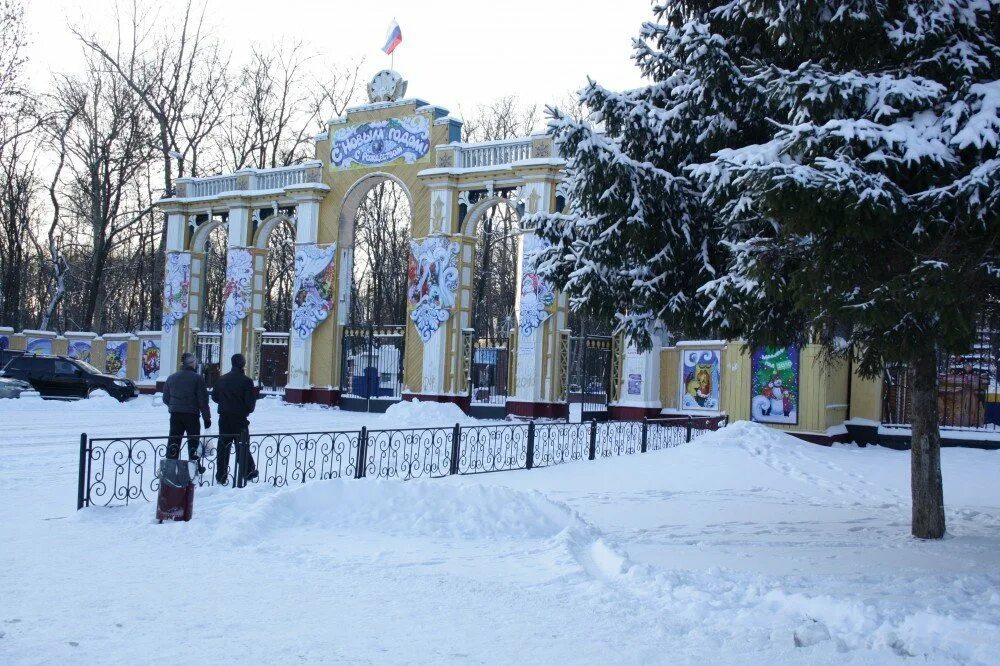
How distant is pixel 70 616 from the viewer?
5797mm

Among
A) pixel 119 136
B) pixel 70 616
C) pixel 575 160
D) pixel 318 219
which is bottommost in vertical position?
pixel 70 616

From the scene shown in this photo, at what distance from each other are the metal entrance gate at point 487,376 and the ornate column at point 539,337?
30.4 inches

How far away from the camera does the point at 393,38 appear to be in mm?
26781

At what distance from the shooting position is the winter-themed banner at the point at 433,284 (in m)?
25.5

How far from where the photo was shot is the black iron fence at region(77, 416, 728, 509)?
11.1 meters

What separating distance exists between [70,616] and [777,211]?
5243mm

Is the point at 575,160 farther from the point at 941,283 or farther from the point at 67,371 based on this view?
the point at 67,371

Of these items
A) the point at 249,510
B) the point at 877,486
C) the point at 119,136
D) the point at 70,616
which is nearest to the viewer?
the point at 70,616

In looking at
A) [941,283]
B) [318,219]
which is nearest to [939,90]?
[941,283]

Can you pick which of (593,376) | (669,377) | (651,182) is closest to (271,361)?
(593,376)

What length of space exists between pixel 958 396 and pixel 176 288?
79.5 ft

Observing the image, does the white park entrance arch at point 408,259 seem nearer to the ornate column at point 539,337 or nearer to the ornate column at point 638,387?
the ornate column at point 539,337

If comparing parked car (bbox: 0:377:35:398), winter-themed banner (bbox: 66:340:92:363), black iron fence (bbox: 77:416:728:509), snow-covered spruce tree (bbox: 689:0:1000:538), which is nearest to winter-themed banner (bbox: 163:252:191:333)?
winter-themed banner (bbox: 66:340:92:363)

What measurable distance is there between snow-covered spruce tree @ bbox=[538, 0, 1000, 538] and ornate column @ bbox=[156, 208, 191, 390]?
981 inches
